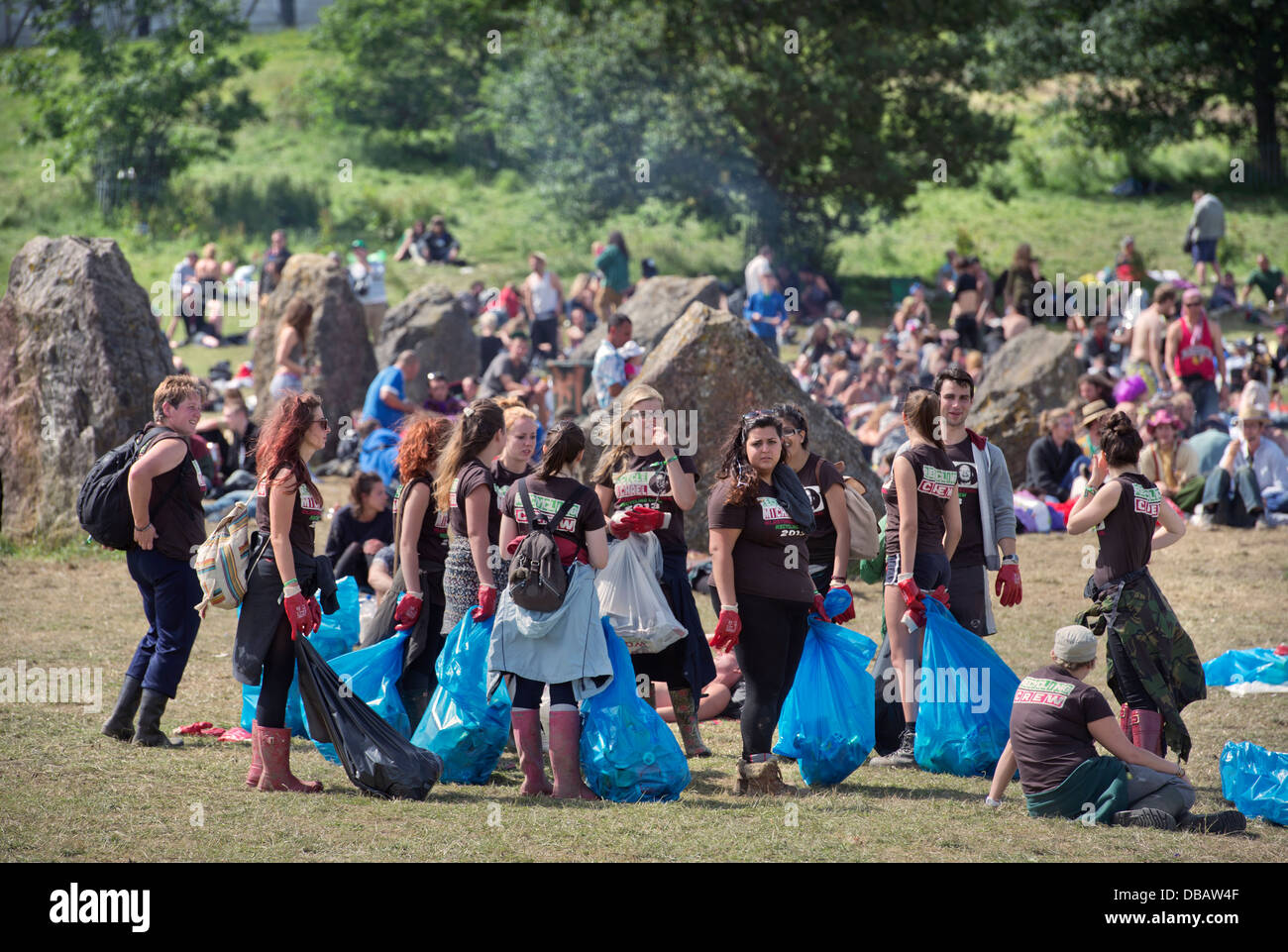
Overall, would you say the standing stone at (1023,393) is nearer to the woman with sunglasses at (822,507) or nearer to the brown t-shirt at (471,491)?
the woman with sunglasses at (822,507)

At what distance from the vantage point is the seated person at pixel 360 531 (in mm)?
7898

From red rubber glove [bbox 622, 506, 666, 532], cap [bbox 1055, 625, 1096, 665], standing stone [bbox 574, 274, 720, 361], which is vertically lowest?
cap [bbox 1055, 625, 1096, 665]

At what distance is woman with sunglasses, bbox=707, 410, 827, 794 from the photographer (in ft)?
18.6

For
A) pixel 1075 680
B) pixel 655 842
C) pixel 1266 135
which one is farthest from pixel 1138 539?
pixel 1266 135

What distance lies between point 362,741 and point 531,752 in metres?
0.68

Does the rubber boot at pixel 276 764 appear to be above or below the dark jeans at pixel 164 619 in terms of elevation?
below

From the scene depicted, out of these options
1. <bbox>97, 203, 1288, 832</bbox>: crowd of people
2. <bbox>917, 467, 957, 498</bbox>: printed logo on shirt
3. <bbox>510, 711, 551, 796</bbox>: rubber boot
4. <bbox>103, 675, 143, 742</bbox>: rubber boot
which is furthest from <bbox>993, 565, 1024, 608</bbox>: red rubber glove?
<bbox>103, 675, 143, 742</bbox>: rubber boot

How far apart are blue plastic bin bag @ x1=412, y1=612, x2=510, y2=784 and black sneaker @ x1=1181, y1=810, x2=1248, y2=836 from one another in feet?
9.13

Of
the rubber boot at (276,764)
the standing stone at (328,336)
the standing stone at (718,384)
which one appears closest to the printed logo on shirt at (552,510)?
the rubber boot at (276,764)

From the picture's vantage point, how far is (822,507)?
650cm

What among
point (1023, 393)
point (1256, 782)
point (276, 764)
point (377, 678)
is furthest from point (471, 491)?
point (1023, 393)

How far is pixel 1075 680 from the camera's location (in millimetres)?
5453

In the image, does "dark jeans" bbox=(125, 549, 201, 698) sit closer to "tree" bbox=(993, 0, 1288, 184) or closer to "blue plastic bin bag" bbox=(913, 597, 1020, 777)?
"blue plastic bin bag" bbox=(913, 597, 1020, 777)

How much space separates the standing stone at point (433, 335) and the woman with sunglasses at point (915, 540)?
36.1ft
